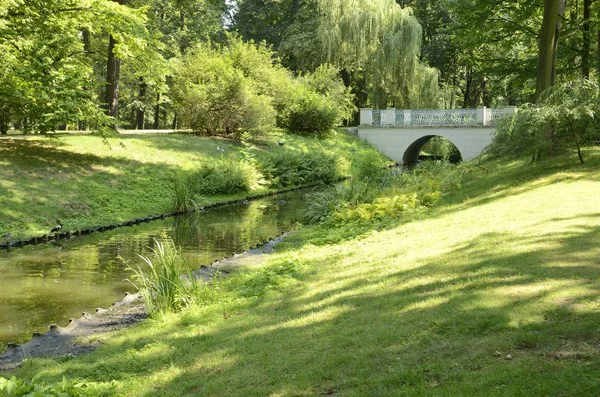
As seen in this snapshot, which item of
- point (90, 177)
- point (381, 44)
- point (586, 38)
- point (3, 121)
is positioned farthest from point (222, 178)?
point (381, 44)

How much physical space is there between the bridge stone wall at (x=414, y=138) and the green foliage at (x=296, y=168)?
1021cm

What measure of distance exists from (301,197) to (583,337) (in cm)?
1909

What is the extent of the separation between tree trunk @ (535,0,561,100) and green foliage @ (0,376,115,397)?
13.4 meters

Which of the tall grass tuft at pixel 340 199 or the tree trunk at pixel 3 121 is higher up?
the tree trunk at pixel 3 121

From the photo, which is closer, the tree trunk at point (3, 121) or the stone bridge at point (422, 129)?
the tree trunk at point (3, 121)

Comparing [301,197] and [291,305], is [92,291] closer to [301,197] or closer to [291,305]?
[291,305]

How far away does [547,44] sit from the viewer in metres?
15.8

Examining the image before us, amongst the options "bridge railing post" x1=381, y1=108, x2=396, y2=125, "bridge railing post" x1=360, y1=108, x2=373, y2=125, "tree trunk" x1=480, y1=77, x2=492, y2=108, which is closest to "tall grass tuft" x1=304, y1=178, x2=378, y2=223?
"bridge railing post" x1=381, y1=108, x2=396, y2=125

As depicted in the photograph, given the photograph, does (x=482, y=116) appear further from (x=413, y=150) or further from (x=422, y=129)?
(x=413, y=150)

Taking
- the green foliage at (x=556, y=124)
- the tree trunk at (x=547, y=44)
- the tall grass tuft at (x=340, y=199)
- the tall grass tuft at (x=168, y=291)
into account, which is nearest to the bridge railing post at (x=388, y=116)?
the tree trunk at (x=547, y=44)

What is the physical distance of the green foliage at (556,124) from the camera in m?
13.1

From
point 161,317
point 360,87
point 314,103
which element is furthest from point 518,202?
point 360,87

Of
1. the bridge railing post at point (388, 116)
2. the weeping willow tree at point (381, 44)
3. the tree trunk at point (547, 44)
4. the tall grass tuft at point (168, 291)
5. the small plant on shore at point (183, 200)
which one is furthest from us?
the bridge railing post at point (388, 116)

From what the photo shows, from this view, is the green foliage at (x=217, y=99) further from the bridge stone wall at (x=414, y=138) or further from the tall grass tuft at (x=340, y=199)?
the tall grass tuft at (x=340, y=199)
